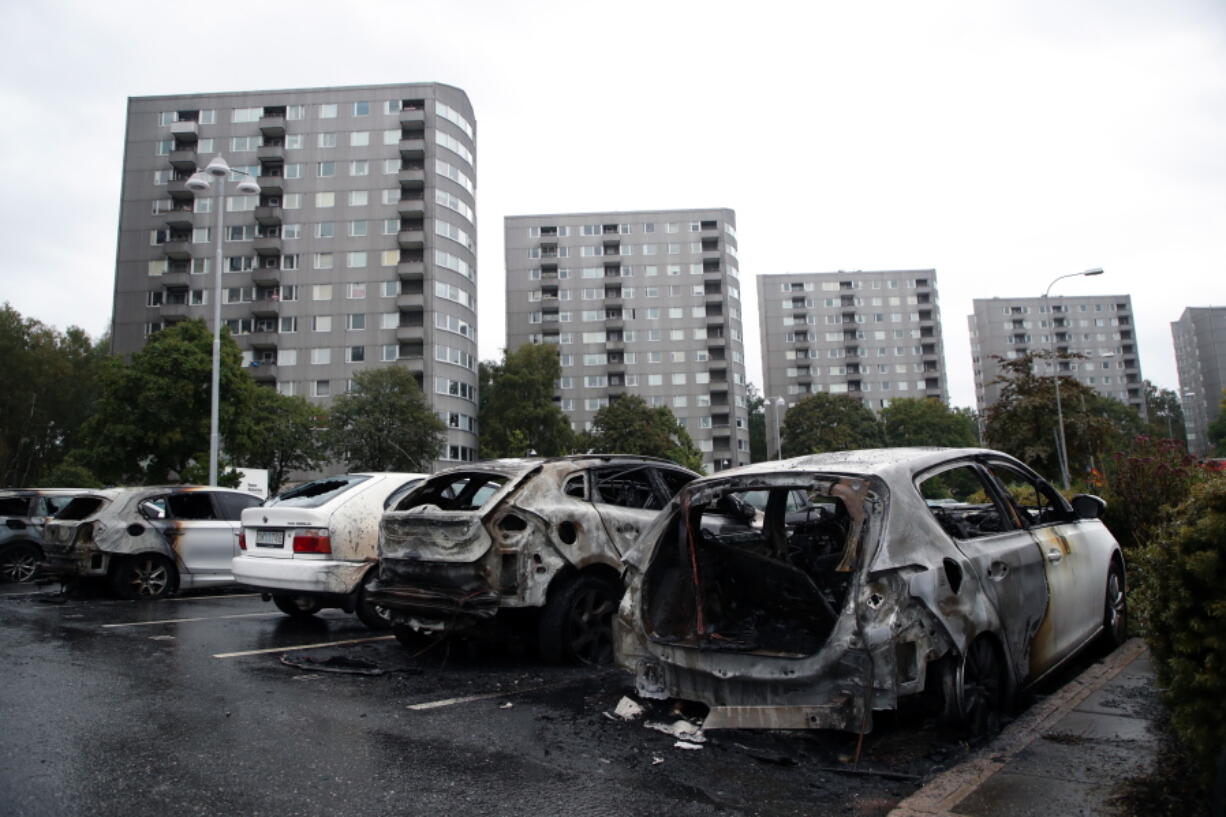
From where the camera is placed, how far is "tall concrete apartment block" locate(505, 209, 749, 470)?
85375 mm

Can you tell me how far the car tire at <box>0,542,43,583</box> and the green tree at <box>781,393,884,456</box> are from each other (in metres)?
62.2

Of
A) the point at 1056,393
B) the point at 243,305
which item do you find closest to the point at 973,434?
the point at 1056,393

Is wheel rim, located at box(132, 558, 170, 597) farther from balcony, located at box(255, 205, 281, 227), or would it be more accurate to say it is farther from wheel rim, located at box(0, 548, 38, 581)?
balcony, located at box(255, 205, 281, 227)

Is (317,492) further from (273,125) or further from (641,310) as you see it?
(641,310)

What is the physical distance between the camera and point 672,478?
7.57 metres

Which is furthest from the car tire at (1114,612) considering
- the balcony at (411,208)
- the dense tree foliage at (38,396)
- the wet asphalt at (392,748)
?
the balcony at (411,208)

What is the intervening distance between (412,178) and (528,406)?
2072 centimetres

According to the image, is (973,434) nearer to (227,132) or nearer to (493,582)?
(227,132)

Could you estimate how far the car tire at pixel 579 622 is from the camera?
6234mm

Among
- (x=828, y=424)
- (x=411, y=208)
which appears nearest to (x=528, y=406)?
(x=411, y=208)

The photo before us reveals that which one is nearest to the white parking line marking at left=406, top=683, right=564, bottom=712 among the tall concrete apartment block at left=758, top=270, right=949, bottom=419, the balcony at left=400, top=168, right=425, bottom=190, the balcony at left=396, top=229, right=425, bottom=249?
the balcony at left=396, top=229, right=425, bottom=249

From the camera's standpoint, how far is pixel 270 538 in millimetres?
8211

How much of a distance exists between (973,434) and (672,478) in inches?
3692

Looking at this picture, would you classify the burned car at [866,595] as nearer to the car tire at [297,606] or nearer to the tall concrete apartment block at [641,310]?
the car tire at [297,606]
